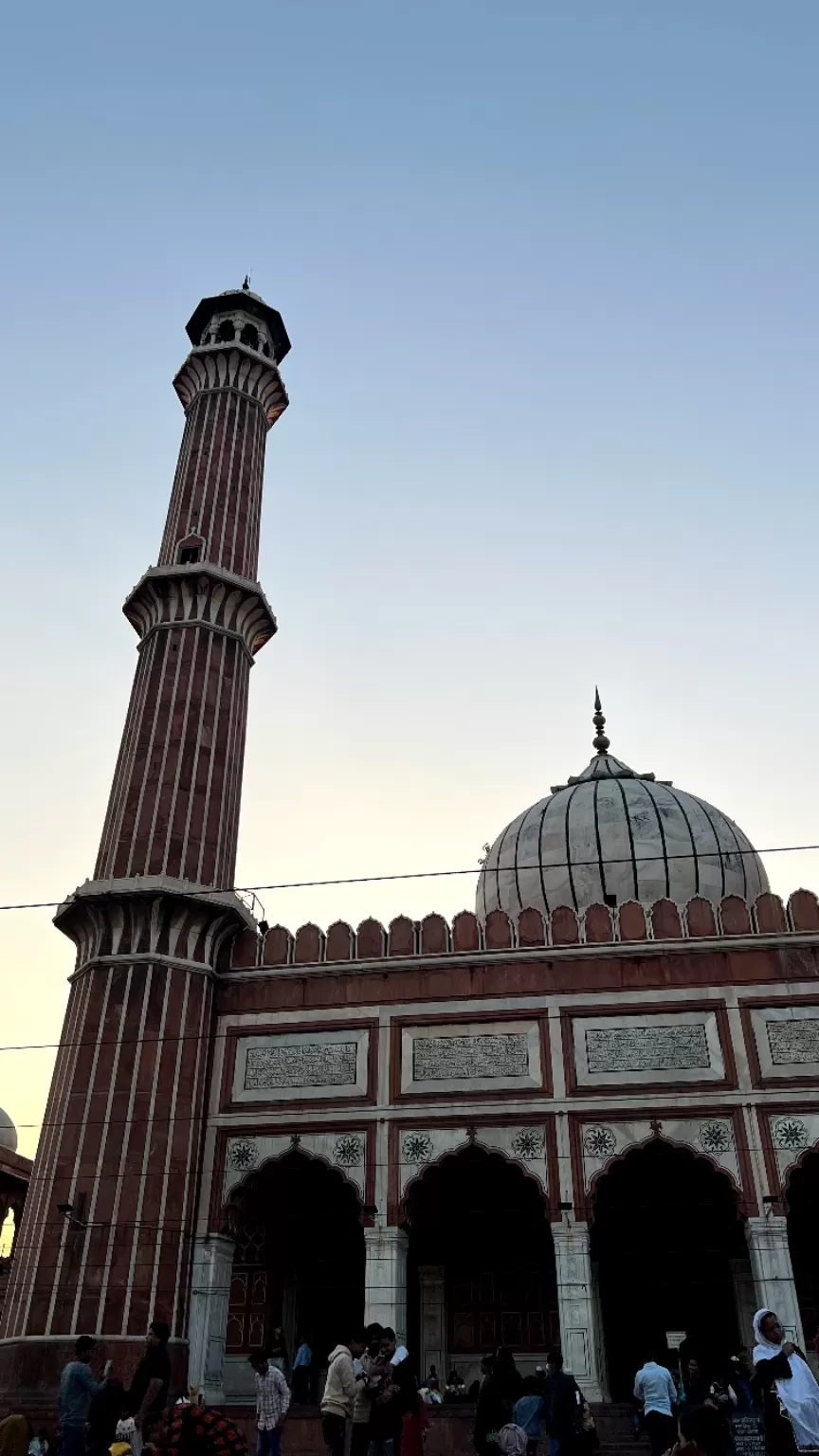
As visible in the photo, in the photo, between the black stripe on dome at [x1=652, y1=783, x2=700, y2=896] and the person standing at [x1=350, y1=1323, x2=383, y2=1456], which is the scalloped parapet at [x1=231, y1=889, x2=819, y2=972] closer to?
the black stripe on dome at [x1=652, y1=783, x2=700, y2=896]

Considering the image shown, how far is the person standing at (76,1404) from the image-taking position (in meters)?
6.21

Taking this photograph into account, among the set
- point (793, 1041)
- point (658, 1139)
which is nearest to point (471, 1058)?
point (658, 1139)

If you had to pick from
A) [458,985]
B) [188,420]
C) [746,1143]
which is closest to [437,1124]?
[458,985]

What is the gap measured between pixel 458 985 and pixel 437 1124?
144cm

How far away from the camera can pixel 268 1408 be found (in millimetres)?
6828

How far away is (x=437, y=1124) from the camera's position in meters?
11.6

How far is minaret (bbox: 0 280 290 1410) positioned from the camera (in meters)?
10.6

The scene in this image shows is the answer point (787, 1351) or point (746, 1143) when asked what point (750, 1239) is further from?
point (787, 1351)

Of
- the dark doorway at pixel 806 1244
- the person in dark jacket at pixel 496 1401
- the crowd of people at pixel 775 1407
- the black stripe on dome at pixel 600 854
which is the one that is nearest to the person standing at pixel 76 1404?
the person in dark jacket at pixel 496 1401

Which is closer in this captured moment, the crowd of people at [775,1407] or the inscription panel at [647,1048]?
the crowd of people at [775,1407]

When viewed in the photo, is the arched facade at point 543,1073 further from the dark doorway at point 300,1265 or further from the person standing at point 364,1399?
the person standing at point 364,1399

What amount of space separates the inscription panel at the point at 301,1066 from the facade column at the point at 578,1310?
2463 millimetres

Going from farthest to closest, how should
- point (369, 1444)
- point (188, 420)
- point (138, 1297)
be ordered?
point (188, 420) < point (138, 1297) < point (369, 1444)

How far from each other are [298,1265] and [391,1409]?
26.4 ft
